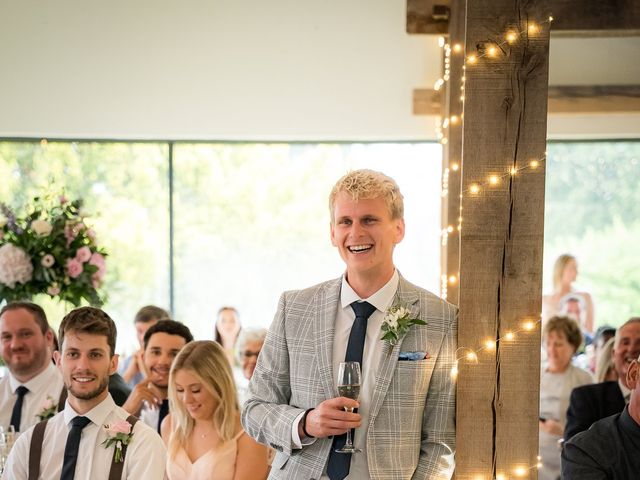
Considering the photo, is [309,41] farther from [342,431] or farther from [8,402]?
[342,431]

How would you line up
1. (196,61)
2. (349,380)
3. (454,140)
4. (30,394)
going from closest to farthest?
(349,380)
(30,394)
(454,140)
(196,61)

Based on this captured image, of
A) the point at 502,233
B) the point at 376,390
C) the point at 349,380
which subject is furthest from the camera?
the point at 502,233

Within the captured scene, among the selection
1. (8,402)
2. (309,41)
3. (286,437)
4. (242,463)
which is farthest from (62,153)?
(286,437)

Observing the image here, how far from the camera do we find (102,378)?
328 cm

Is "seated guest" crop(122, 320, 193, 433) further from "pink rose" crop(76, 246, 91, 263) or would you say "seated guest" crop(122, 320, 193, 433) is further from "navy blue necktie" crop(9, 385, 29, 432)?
"pink rose" crop(76, 246, 91, 263)

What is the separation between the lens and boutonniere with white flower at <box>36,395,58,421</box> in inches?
152

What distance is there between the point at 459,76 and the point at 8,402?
2.79 m

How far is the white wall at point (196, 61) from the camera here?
6.97 m

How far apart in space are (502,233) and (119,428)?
1.53 meters

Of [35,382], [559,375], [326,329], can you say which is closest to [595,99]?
[559,375]

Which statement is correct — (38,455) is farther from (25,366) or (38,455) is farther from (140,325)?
(140,325)

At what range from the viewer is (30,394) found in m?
4.28

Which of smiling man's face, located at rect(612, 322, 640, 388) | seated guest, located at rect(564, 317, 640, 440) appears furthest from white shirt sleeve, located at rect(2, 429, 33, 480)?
smiling man's face, located at rect(612, 322, 640, 388)

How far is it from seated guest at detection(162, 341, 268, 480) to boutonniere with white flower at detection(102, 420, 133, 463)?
47 centimetres
